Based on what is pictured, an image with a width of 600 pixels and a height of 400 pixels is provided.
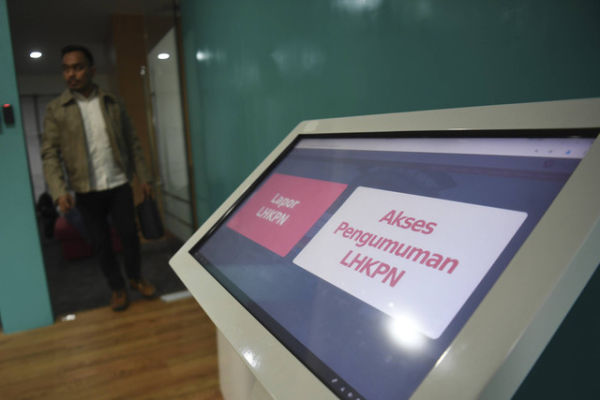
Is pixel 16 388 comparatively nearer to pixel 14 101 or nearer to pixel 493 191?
pixel 14 101

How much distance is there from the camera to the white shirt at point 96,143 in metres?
2.15

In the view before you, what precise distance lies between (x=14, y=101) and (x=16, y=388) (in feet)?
4.49

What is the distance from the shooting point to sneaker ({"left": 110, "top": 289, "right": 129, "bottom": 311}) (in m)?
2.31

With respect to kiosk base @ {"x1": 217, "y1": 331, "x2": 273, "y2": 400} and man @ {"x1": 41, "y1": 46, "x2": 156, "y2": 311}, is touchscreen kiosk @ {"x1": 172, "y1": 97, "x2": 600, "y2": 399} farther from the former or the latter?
man @ {"x1": 41, "y1": 46, "x2": 156, "y2": 311}

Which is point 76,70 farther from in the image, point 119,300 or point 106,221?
point 119,300

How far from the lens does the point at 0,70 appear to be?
194 centimetres

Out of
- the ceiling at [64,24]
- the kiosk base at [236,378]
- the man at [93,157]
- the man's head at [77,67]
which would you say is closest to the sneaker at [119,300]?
the man at [93,157]

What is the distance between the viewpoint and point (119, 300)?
7.60 feet

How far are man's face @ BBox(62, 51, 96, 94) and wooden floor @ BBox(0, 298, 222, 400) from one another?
1.32 meters

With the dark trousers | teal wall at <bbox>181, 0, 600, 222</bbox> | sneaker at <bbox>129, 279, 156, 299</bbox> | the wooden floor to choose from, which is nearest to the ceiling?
the dark trousers

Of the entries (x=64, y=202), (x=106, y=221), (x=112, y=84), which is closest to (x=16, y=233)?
(x=64, y=202)

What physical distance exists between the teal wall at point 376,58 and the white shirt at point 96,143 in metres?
0.68

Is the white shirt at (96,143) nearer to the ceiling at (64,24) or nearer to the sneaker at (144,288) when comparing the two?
the sneaker at (144,288)

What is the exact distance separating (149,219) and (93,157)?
497mm
